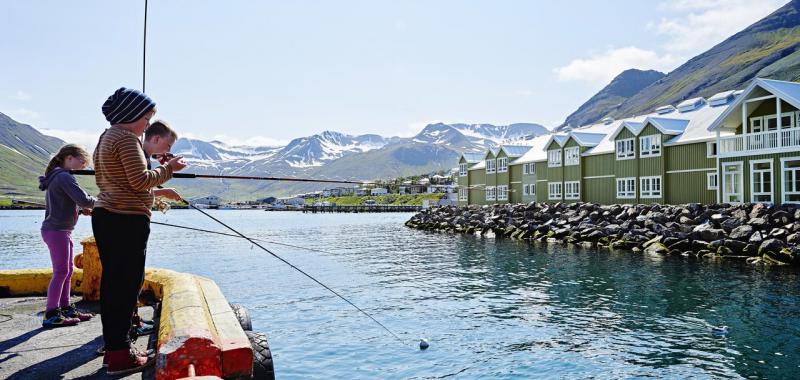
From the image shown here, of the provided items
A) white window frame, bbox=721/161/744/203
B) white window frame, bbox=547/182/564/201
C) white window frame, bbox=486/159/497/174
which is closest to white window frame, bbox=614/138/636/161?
white window frame, bbox=547/182/564/201

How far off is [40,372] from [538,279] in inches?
711

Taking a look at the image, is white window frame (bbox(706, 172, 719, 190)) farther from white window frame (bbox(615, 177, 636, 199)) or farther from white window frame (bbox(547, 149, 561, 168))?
white window frame (bbox(547, 149, 561, 168))

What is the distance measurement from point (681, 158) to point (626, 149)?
5.45 meters

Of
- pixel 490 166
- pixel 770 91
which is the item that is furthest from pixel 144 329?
pixel 490 166

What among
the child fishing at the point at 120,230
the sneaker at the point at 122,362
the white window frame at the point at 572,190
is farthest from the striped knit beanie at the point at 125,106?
the white window frame at the point at 572,190

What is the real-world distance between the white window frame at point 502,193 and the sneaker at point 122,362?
6137cm

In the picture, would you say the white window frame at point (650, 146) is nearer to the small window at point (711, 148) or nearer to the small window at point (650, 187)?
the small window at point (650, 187)

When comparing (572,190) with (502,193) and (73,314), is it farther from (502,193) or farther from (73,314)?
(73,314)

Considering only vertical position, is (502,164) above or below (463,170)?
above

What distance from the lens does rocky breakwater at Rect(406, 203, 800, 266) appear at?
26328 millimetres

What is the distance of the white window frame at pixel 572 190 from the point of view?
172ft

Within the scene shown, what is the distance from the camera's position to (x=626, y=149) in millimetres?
47219

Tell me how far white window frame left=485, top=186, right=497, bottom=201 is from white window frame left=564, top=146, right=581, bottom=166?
13.9 m

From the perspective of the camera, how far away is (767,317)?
13.8m
